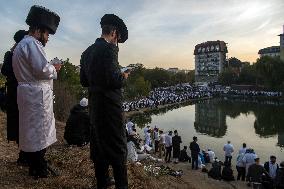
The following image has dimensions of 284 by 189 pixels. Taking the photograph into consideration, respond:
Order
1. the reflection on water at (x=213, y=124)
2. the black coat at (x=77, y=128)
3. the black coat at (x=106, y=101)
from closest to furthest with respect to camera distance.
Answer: the black coat at (x=106, y=101), the black coat at (x=77, y=128), the reflection on water at (x=213, y=124)

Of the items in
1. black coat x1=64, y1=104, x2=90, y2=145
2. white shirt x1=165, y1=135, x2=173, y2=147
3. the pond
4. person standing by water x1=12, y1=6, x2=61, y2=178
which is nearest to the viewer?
person standing by water x1=12, y1=6, x2=61, y2=178

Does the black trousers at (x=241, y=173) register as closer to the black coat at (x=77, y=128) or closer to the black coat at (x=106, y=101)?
the black coat at (x=77, y=128)

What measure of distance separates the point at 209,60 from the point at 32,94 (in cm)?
13971

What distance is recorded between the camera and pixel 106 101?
353 cm

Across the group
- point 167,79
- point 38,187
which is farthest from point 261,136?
point 167,79

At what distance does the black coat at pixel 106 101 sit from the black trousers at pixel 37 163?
37.2 inches

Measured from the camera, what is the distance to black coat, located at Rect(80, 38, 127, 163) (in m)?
3.47

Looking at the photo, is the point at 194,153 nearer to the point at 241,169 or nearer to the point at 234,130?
the point at 241,169

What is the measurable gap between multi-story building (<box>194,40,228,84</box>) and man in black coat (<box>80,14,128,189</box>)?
427ft

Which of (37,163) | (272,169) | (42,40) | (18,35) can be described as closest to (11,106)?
(37,163)

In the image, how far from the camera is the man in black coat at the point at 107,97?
11.4ft

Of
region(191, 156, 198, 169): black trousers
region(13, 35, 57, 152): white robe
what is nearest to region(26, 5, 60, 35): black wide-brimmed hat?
region(13, 35, 57, 152): white robe

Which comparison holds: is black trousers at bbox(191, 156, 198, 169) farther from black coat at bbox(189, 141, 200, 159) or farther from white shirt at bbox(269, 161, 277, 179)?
white shirt at bbox(269, 161, 277, 179)

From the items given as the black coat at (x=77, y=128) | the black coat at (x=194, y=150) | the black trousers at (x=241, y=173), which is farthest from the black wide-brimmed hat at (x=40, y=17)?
the black coat at (x=194, y=150)
